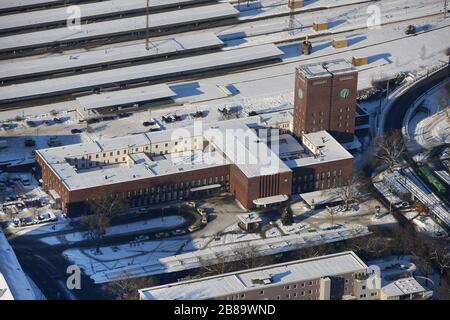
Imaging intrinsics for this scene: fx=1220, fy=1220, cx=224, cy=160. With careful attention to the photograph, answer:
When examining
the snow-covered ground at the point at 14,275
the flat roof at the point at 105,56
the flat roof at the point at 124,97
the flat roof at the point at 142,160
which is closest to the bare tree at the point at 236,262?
the flat roof at the point at 142,160

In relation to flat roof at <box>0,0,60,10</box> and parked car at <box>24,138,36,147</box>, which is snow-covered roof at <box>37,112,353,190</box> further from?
flat roof at <box>0,0,60,10</box>

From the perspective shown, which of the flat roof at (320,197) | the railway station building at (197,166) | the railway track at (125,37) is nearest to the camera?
the railway station building at (197,166)

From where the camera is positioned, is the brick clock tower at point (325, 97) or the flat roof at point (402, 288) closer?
the flat roof at point (402, 288)

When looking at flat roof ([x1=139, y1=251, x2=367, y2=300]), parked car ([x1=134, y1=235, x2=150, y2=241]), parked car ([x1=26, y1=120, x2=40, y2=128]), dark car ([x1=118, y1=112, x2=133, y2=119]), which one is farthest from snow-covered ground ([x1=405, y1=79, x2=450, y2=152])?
parked car ([x1=26, y1=120, x2=40, y2=128])

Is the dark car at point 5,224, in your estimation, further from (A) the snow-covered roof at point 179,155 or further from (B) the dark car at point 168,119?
(B) the dark car at point 168,119

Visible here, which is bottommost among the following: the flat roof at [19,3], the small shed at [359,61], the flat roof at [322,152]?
the small shed at [359,61]
